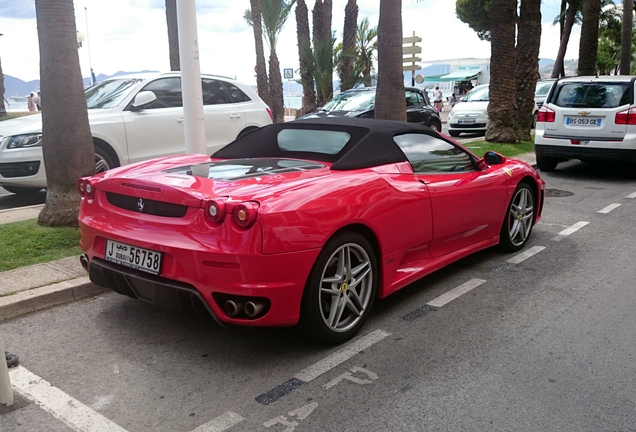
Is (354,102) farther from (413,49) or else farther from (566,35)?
(566,35)

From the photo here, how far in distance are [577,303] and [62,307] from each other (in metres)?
3.90

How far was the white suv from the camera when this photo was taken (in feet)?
32.9

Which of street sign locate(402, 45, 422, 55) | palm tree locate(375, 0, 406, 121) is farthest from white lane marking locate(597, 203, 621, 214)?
street sign locate(402, 45, 422, 55)

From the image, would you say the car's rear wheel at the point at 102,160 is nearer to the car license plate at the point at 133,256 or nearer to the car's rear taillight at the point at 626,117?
the car license plate at the point at 133,256

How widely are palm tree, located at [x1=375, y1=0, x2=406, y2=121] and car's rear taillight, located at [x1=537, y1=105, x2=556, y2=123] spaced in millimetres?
2465

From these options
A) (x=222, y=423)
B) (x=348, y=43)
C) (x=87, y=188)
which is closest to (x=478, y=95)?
(x=348, y=43)

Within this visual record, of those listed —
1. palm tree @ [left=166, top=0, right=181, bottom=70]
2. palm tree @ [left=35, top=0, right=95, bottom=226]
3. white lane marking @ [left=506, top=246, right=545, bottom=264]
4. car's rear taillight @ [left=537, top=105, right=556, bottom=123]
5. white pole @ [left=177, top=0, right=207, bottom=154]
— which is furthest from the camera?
palm tree @ [left=166, top=0, right=181, bottom=70]

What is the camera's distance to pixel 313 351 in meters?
3.82

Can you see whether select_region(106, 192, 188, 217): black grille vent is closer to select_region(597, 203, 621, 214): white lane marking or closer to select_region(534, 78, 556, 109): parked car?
select_region(597, 203, 621, 214): white lane marking

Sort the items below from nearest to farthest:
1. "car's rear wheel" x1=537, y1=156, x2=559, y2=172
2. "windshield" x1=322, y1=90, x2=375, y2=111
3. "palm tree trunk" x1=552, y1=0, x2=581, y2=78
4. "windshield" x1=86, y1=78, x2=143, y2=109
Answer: "windshield" x1=86, y1=78, x2=143, y2=109 < "car's rear wheel" x1=537, y1=156, x2=559, y2=172 < "windshield" x1=322, y1=90, x2=375, y2=111 < "palm tree trunk" x1=552, y1=0, x2=581, y2=78

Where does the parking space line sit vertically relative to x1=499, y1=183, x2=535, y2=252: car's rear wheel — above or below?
below

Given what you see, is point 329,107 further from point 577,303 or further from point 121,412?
point 121,412

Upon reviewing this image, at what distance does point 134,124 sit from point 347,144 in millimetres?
5043

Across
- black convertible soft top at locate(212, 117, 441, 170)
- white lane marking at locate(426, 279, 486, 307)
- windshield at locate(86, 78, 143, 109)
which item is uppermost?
windshield at locate(86, 78, 143, 109)
